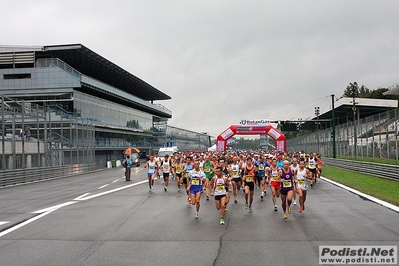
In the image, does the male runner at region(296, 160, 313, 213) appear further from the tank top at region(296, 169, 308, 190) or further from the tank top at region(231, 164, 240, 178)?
the tank top at region(231, 164, 240, 178)

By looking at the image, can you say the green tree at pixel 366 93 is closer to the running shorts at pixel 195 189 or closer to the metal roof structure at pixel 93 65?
the metal roof structure at pixel 93 65

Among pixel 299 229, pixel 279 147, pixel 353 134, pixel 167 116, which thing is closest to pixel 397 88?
pixel 279 147

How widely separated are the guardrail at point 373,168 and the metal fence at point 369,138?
84cm

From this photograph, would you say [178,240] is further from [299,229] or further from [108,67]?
[108,67]

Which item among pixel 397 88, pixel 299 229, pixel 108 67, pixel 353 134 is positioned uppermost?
pixel 108 67

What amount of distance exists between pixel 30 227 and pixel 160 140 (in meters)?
84.2

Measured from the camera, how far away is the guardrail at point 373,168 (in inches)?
840

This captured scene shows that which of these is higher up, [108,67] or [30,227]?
[108,67]

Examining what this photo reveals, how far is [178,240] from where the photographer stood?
27.6ft

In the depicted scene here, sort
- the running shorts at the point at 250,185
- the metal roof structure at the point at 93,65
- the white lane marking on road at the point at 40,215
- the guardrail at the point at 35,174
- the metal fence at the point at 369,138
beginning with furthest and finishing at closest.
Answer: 1. the metal roof structure at the point at 93,65
2. the guardrail at the point at 35,174
3. the metal fence at the point at 369,138
4. the running shorts at the point at 250,185
5. the white lane marking on road at the point at 40,215

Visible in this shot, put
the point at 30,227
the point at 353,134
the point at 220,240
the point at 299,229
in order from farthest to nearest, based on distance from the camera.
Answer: the point at 353,134 < the point at 30,227 < the point at 299,229 < the point at 220,240

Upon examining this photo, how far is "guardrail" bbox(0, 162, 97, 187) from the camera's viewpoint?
24.6 meters
